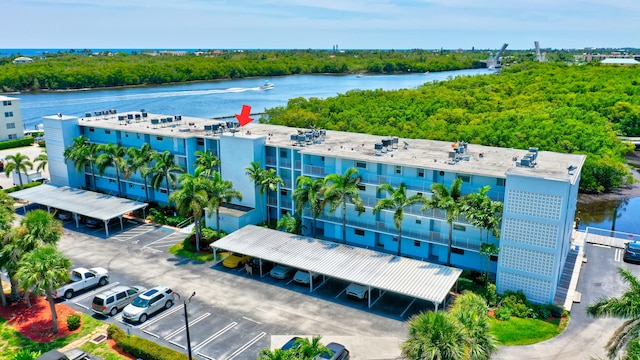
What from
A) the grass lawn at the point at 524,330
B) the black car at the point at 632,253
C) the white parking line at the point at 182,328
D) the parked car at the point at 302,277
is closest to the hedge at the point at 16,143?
the white parking line at the point at 182,328

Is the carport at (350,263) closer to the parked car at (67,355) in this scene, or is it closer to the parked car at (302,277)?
the parked car at (302,277)

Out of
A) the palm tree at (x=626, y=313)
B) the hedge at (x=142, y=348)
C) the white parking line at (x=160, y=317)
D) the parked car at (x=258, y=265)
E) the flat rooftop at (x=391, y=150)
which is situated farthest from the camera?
the parked car at (x=258, y=265)

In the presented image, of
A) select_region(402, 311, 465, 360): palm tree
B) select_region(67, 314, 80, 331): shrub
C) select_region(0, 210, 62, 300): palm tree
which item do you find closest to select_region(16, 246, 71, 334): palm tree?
select_region(0, 210, 62, 300): palm tree

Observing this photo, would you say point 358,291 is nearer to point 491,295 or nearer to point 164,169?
point 491,295

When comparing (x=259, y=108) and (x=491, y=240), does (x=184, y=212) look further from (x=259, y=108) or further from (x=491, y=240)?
(x=259, y=108)

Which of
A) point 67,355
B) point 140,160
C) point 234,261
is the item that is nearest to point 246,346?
point 67,355

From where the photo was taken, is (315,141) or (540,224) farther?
(315,141)

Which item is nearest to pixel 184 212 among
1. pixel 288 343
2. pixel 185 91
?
pixel 288 343
